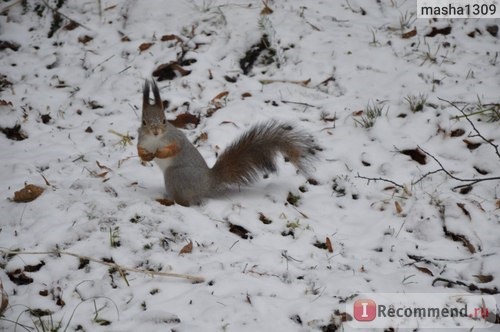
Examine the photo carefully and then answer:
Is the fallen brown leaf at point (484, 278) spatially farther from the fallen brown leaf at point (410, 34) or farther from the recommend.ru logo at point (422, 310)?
the fallen brown leaf at point (410, 34)

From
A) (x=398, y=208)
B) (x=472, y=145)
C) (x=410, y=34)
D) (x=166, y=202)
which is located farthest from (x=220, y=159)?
(x=410, y=34)

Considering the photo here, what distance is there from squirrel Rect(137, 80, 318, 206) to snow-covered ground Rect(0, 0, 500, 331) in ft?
0.45

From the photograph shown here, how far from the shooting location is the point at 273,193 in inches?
111

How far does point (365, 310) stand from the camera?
6.01 feet

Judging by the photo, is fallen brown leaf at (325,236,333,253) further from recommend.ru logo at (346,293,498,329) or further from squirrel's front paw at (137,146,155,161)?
squirrel's front paw at (137,146,155,161)

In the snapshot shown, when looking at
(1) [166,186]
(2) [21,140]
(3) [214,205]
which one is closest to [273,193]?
(3) [214,205]

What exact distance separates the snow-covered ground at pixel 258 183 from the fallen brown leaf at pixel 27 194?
4 centimetres

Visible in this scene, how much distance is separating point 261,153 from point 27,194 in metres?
1.34

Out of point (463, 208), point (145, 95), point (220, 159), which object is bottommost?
point (463, 208)

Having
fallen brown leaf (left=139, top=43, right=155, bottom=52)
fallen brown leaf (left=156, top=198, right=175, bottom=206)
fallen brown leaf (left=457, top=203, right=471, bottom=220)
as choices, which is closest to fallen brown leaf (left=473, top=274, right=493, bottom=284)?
fallen brown leaf (left=457, top=203, right=471, bottom=220)

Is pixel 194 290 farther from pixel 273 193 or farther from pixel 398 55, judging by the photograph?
pixel 398 55

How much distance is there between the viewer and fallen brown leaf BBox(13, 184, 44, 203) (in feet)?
8.44

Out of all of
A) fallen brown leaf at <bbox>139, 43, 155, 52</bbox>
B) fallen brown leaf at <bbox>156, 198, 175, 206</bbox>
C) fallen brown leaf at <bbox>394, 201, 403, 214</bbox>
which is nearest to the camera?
fallen brown leaf at <bbox>394, 201, 403, 214</bbox>

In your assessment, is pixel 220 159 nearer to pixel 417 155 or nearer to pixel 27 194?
pixel 27 194
